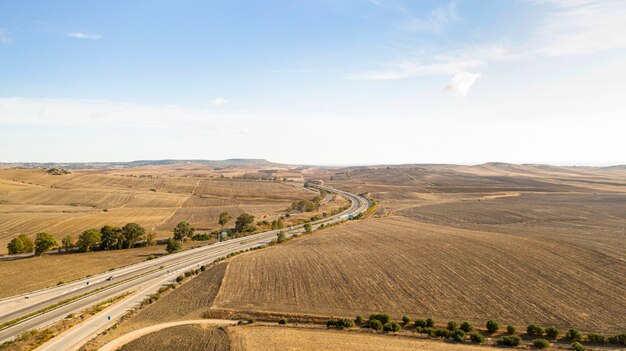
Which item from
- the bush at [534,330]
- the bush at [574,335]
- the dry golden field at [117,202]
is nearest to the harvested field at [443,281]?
the bush at [574,335]

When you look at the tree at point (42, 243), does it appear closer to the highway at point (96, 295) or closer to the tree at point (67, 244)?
the tree at point (67, 244)

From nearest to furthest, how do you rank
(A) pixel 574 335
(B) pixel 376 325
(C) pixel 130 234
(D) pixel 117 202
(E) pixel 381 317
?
(A) pixel 574 335
(B) pixel 376 325
(E) pixel 381 317
(C) pixel 130 234
(D) pixel 117 202

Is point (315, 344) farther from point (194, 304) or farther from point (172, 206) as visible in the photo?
point (172, 206)

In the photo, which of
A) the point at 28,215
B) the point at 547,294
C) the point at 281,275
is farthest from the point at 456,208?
the point at 28,215

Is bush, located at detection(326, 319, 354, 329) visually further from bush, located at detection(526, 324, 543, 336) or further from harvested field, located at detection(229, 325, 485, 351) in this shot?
bush, located at detection(526, 324, 543, 336)

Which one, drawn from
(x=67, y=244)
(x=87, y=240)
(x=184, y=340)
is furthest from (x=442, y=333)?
(x=67, y=244)

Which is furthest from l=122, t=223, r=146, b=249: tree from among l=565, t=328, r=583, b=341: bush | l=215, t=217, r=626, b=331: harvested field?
l=565, t=328, r=583, b=341: bush

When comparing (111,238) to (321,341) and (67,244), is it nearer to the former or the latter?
(67,244)
